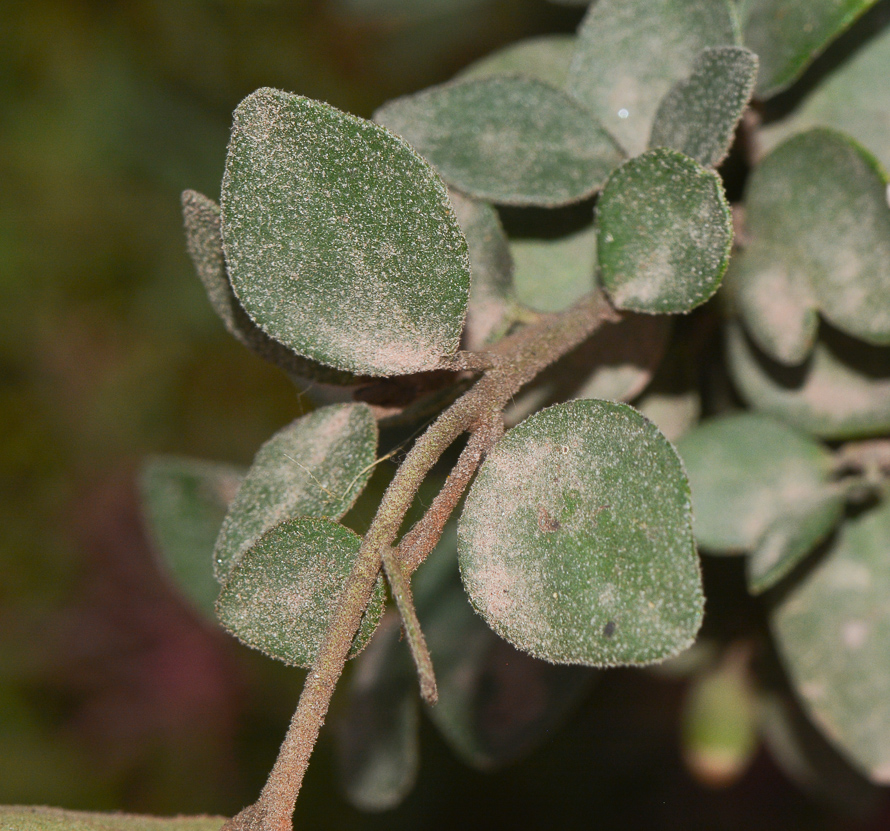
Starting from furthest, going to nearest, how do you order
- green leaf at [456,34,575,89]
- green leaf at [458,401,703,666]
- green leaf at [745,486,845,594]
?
1. green leaf at [456,34,575,89]
2. green leaf at [745,486,845,594]
3. green leaf at [458,401,703,666]

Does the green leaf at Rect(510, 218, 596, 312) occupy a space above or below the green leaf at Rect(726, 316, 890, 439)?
above

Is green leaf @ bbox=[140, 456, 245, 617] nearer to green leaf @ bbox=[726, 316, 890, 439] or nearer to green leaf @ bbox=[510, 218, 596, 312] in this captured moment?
green leaf @ bbox=[510, 218, 596, 312]

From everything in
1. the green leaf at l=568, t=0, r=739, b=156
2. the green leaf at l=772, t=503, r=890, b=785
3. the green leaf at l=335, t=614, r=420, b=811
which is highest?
the green leaf at l=568, t=0, r=739, b=156

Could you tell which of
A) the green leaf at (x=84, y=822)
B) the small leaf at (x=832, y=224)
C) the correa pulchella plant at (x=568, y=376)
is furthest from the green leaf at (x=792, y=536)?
the green leaf at (x=84, y=822)

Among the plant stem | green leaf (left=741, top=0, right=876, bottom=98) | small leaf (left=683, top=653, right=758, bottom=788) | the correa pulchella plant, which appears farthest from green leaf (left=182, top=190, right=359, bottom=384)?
small leaf (left=683, top=653, right=758, bottom=788)

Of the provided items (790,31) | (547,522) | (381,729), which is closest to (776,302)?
(790,31)

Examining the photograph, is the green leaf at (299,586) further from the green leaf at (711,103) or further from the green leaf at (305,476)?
the green leaf at (711,103)
